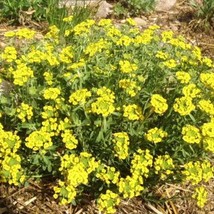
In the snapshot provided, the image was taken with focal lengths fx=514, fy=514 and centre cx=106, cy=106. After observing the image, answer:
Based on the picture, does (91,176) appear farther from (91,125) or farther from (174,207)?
(174,207)

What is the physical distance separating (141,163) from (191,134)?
11.8 inches

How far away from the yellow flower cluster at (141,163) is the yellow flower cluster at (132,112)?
183 mm

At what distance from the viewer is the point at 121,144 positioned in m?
2.63

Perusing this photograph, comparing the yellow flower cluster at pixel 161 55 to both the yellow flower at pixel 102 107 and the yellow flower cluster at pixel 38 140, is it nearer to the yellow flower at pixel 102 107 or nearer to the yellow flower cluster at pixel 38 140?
the yellow flower at pixel 102 107

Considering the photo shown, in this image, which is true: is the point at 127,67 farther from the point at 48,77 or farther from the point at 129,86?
the point at 48,77

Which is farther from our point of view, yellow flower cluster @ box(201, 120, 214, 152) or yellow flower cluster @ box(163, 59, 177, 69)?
yellow flower cluster @ box(163, 59, 177, 69)

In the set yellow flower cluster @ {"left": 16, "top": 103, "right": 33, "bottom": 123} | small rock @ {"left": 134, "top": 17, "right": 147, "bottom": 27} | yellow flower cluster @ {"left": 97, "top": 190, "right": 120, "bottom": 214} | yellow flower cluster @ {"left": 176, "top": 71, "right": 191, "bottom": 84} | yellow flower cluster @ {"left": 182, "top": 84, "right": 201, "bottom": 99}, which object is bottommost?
small rock @ {"left": 134, "top": 17, "right": 147, "bottom": 27}

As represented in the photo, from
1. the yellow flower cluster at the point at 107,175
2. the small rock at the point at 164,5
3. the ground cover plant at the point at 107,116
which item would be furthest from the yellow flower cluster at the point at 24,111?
the small rock at the point at 164,5

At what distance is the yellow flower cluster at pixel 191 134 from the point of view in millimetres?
2551

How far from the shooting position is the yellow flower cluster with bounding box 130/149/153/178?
104 inches

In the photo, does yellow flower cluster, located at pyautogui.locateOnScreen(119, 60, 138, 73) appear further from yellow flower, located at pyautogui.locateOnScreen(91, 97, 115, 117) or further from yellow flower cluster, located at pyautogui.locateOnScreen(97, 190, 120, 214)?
yellow flower cluster, located at pyautogui.locateOnScreen(97, 190, 120, 214)

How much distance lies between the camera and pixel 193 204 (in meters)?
Answer: 3.23

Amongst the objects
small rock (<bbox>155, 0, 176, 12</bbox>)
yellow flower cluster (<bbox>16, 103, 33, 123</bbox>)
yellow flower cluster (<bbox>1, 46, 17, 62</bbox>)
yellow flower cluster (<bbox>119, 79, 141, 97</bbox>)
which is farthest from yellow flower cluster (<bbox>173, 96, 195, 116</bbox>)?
small rock (<bbox>155, 0, 176, 12</bbox>)

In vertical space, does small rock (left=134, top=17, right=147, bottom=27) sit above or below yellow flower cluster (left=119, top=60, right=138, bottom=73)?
below
